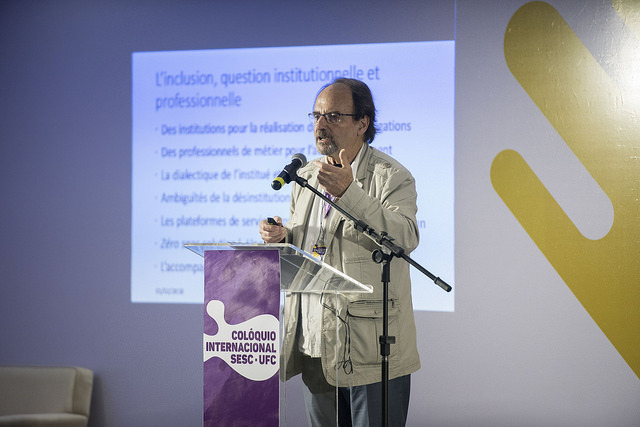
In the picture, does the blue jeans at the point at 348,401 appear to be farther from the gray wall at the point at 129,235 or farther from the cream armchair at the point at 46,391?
the cream armchair at the point at 46,391

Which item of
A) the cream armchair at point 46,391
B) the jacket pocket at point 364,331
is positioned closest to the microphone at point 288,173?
the jacket pocket at point 364,331

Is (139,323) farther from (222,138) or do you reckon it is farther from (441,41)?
(441,41)

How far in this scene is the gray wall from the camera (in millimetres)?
3951

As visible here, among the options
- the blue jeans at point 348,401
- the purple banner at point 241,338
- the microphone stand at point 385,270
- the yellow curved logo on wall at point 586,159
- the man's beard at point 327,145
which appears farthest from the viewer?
the yellow curved logo on wall at point 586,159

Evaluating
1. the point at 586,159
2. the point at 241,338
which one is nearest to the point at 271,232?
the point at 241,338

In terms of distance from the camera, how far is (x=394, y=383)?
2.38 meters

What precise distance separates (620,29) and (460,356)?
7.43 ft

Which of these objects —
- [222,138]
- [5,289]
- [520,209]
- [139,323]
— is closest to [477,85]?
[520,209]

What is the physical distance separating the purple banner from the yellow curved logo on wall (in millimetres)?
2554

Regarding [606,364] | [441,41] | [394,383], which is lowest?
[606,364]

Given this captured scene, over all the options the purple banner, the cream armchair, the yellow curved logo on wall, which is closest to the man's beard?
the purple banner

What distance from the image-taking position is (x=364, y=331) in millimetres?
2287

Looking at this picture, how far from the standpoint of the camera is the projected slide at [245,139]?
4027 mm

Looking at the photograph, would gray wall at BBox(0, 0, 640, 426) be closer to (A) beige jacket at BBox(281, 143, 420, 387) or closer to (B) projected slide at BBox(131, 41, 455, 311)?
(B) projected slide at BBox(131, 41, 455, 311)
